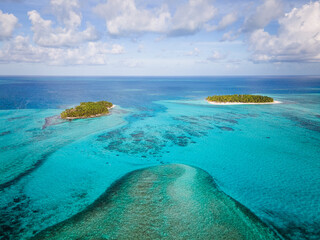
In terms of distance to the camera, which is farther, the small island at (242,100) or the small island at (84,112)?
the small island at (242,100)

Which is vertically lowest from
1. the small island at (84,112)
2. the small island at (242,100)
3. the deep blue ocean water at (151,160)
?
the deep blue ocean water at (151,160)

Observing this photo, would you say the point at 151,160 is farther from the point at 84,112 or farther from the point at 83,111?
the point at 83,111

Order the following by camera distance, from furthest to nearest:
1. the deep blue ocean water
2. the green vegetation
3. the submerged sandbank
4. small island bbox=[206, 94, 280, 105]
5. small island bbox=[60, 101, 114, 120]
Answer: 1. the green vegetation
2. small island bbox=[206, 94, 280, 105]
3. small island bbox=[60, 101, 114, 120]
4. the deep blue ocean water
5. the submerged sandbank

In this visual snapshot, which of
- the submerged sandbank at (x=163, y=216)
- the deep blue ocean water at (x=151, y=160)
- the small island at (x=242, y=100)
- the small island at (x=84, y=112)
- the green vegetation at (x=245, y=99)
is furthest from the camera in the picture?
the green vegetation at (x=245, y=99)

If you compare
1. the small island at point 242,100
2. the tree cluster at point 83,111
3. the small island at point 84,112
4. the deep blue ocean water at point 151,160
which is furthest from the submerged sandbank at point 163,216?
the small island at point 242,100

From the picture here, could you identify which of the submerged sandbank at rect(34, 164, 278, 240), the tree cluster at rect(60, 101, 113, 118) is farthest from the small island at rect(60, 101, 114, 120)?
the submerged sandbank at rect(34, 164, 278, 240)

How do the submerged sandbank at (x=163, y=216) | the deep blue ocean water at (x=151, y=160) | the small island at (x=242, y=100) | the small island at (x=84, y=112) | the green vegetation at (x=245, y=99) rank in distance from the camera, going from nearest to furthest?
the submerged sandbank at (x=163, y=216) → the deep blue ocean water at (x=151, y=160) → the small island at (x=84, y=112) → the small island at (x=242, y=100) → the green vegetation at (x=245, y=99)

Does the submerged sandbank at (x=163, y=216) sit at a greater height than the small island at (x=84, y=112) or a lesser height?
lesser

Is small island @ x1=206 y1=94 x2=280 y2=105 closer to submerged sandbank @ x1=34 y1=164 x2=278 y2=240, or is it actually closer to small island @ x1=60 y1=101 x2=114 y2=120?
small island @ x1=60 y1=101 x2=114 y2=120

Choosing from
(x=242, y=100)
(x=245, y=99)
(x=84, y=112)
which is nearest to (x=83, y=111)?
(x=84, y=112)

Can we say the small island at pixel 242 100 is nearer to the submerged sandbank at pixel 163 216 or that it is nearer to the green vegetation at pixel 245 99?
the green vegetation at pixel 245 99
